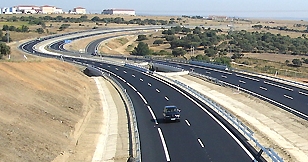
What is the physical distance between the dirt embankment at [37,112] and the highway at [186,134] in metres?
4.88

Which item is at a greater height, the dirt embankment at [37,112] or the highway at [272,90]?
the dirt embankment at [37,112]

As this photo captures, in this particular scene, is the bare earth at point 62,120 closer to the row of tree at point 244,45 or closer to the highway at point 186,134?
the highway at point 186,134

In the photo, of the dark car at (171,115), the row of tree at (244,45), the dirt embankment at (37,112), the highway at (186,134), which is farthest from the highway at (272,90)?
the row of tree at (244,45)

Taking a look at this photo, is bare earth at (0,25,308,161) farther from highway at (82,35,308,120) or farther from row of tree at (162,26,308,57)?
row of tree at (162,26,308,57)

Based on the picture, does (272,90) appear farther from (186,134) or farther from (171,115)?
(186,134)

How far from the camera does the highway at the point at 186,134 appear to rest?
21516 mm

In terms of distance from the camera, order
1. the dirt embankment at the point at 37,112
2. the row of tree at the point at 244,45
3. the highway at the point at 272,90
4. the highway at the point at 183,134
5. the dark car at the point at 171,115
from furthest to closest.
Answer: the row of tree at the point at 244,45 → the highway at the point at 272,90 → the dark car at the point at 171,115 → the highway at the point at 183,134 → the dirt embankment at the point at 37,112

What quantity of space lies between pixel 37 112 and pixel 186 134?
409 inches

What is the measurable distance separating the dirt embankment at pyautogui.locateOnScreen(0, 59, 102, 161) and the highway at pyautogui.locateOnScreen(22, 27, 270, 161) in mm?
4876

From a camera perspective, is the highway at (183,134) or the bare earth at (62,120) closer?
the bare earth at (62,120)

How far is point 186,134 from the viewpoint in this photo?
26.0m

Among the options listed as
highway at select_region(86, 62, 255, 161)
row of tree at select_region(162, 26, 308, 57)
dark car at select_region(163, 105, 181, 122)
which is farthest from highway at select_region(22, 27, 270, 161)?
row of tree at select_region(162, 26, 308, 57)

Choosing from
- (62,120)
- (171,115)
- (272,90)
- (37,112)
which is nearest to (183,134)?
(171,115)

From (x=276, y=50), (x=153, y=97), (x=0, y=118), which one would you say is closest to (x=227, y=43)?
(x=276, y=50)
